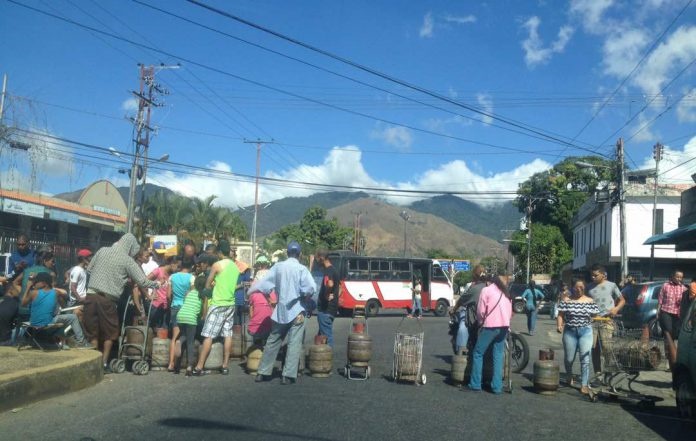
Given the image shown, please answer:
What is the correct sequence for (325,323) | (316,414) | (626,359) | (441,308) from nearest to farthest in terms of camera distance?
(316,414) < (626,359) < (325,323) < (441,308)

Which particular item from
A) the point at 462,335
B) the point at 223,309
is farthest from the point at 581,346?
the point at 223,309

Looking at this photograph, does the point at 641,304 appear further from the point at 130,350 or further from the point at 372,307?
the point at 130,350

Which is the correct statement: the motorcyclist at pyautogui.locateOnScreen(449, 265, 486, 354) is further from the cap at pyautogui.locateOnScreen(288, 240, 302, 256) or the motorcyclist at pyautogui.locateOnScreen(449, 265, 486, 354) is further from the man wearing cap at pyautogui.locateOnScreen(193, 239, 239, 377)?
the man wearing cap at pyautogui.locateOnScreen(193, 239, 239, 377)

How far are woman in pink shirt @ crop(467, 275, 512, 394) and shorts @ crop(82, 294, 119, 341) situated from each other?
16.5 feet

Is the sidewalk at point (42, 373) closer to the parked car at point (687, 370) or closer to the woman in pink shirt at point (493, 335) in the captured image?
the woman in pink shirt at point (493, 335)

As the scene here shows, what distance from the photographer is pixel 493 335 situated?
29.9 feet

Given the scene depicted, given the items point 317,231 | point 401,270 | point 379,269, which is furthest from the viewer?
point 317,231

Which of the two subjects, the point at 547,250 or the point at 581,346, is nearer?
the point at 581,346

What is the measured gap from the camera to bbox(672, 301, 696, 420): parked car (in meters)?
7.43

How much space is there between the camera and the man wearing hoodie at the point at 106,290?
29.9 feet

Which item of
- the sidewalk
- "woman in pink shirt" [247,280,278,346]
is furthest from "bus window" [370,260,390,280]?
the sidewalk

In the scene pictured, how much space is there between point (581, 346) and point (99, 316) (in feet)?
22.1

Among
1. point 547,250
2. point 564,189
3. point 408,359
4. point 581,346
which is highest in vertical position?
point 564,189

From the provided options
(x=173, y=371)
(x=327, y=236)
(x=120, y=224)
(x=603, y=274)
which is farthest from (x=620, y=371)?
(x=327, y=236)
